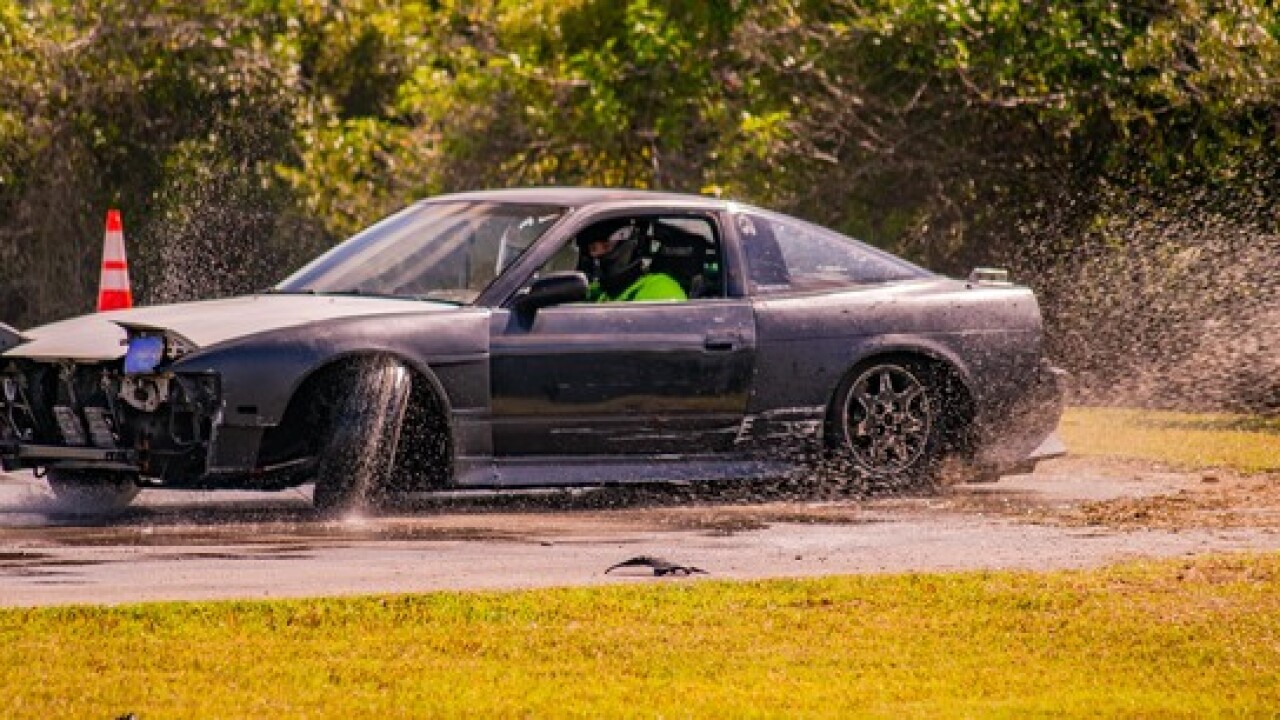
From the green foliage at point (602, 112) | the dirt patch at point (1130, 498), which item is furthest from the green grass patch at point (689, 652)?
the green foliage at point (602, 112)

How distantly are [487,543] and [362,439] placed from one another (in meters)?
0.94

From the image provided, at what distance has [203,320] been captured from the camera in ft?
40.6

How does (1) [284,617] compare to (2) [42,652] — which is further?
(1) [284,617]

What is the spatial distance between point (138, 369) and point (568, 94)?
15.6m

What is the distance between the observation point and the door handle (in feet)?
43.2

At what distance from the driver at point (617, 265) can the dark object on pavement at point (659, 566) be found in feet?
9.31

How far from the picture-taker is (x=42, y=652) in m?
8.34

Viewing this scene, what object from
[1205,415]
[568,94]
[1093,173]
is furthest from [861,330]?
[568,94]

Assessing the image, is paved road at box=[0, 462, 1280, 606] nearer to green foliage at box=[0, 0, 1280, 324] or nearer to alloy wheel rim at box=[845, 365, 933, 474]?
alloy wheel rim at box=[845, 365, 933, 474]

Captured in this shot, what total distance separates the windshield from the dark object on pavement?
2478 mm

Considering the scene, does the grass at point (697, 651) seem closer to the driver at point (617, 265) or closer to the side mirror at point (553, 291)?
the side mirror at point (553, 291)

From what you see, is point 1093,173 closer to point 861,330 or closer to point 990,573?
point 861,330

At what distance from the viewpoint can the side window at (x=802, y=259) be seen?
44.8 feet

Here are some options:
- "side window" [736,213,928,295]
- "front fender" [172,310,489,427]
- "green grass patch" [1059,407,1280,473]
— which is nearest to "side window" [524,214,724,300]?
"side window" [736,213,928,295]
